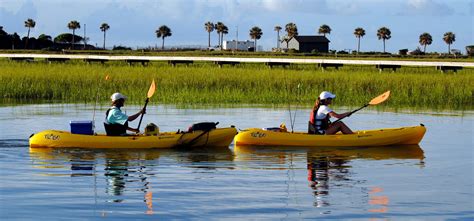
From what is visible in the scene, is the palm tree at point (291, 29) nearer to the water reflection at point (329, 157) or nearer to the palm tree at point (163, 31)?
the palm tree at point (163, 31)

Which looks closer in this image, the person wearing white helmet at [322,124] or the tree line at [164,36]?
the person wearing white helmet at [322,124]

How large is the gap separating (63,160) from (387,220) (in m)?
7.47

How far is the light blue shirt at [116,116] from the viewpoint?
19.0 meters

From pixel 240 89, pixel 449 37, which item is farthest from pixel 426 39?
pixel 240 89

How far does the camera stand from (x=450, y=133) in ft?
78.5

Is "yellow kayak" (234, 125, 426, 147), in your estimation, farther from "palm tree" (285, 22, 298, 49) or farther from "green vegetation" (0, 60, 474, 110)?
"palm tree" (285, 22, 298, 49)

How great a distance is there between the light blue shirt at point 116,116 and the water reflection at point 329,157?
225 centimetres

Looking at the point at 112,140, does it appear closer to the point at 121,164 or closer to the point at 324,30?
the point at 121,164

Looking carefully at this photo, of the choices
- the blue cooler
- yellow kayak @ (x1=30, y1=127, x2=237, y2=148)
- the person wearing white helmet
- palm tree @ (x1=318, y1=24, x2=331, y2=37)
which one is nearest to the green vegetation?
the person wearing white helmet

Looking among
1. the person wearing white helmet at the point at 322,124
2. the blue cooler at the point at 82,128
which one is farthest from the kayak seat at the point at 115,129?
the person wearing white helmet at the point at 322,124

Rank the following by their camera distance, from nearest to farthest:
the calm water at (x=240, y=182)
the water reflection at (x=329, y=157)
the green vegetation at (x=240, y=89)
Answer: the calm water at (x=240, y=182) < the water reflection at (x=329, y=157) < the green vegetation at (x=240, y=89)

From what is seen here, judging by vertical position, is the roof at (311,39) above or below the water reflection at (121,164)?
above

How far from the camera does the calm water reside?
12.5 metres

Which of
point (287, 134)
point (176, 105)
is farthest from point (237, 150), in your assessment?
point (176, 105)
